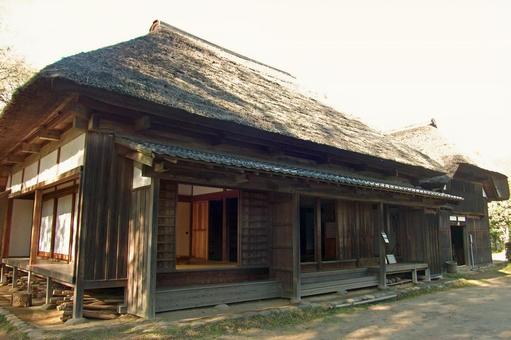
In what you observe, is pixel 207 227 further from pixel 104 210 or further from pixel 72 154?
pixel 72 154

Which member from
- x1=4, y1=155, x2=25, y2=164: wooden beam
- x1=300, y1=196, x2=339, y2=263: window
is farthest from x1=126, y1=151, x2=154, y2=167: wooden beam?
x1=4, y1=155, x2=25, y2=164: wooden beam

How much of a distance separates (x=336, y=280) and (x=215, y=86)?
510 centimetres

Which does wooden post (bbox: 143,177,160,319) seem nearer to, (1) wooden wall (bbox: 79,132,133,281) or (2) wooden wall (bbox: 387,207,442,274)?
(1) wooden wall (bbox: 79,132,133,281)

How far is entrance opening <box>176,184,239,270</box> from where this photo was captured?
8.73 m

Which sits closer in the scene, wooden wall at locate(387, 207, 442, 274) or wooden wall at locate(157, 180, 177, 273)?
wooden wall at locate(157, 180, 177, 273)

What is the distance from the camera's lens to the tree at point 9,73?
53.3ft

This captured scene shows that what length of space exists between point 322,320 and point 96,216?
4.01 meters

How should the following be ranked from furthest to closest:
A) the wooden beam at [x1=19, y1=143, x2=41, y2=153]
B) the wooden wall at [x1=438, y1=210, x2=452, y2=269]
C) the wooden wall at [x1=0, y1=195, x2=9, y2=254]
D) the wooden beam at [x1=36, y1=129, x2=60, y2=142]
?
the wooden wall at [x1=438, y1=210, x2=452, y2=269] < the wooden wall at [x1=0, y1=195, x2=9, y2=254] < the wooden beam at [x1=19, y1=143, x2=41, y2=153] < the wooden beam at [x1=36, y1=129, x2=60, y2=142]

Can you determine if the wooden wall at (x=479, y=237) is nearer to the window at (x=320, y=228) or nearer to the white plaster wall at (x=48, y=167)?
the window at (x=320, y=228)

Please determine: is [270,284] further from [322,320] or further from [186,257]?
[186,257]

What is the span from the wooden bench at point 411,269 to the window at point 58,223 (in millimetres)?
7453

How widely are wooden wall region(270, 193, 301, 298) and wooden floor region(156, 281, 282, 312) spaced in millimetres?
265

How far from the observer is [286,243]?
25.5 feet

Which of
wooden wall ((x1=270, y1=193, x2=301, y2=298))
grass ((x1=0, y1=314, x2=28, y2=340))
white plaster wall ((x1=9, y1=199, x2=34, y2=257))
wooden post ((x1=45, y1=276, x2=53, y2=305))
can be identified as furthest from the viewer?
white plaster wall ((x1=9, y1=199, x2=34, y2=257))
